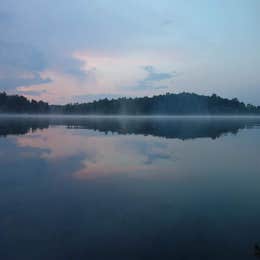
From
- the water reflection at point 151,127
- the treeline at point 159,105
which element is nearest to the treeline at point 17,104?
the treeline at point 159,105

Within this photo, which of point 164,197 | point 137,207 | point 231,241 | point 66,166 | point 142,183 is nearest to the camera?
point 231,241

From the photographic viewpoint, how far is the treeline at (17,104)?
526ft

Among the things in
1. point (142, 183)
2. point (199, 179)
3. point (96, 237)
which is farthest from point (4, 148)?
point (96, 237)

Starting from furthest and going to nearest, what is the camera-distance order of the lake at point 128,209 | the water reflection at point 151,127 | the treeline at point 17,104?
the treeline at point 17,104, the water reflection at point 151,127, the lake at point 128,209

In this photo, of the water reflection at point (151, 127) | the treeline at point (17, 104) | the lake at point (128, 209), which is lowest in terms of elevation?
the lake at point (128, 209)

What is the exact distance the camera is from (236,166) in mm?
16891

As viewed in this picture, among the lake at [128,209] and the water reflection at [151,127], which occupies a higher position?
the water reflection at [151,127]

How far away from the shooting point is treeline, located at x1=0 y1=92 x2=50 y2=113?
16038 cm

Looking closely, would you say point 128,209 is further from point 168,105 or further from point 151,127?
point 168,105

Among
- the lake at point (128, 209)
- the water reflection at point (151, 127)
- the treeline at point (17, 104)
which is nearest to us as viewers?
the lake at point (128, 209)

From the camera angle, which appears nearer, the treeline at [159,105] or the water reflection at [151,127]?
the water reflection at [151,127]

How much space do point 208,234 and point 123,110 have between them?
186 m

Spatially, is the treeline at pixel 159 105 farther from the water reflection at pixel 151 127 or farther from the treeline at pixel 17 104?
the water reflection at pixel 151 127

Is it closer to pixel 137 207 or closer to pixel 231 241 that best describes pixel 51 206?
pixel 137 207
